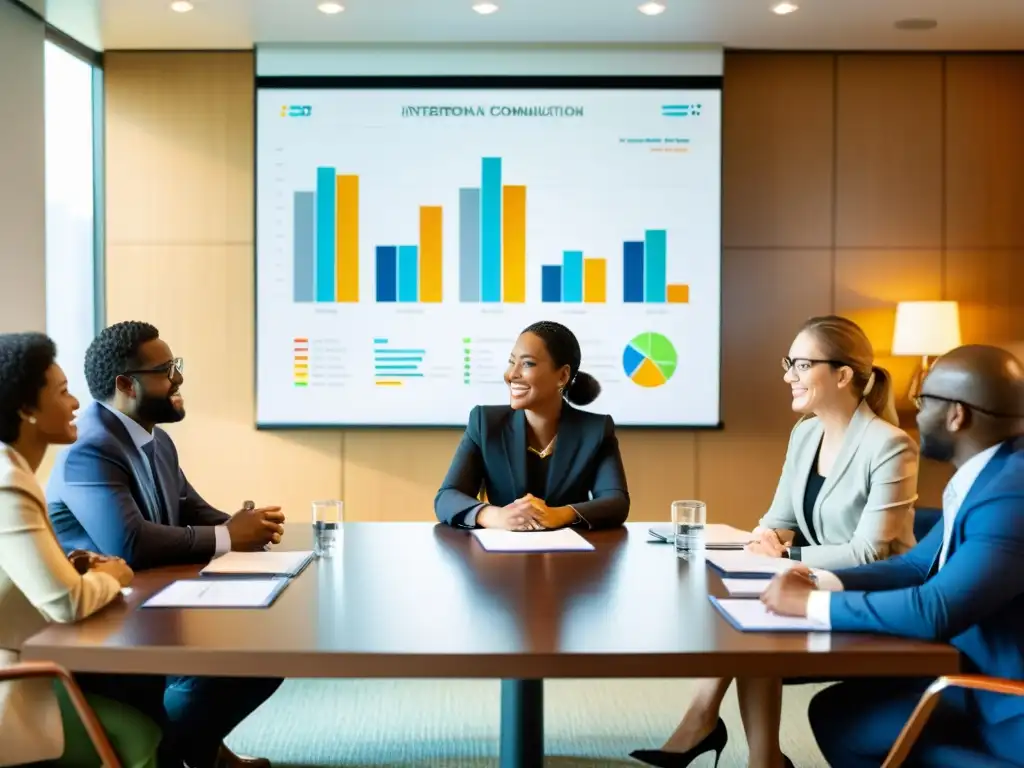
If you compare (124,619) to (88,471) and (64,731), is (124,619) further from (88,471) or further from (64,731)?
(88,471)

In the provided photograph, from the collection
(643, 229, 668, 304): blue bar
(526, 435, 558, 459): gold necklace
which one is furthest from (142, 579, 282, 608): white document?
(643, 229, 668, 304): blue bar

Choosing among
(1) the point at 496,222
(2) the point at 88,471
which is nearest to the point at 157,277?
(1) the point at 496,222

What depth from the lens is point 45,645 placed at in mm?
1728

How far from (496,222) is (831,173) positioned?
175cm

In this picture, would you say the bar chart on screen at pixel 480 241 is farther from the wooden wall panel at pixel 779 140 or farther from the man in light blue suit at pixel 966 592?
the man in light blue suit at pixel 966 592

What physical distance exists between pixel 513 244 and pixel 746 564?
295cm

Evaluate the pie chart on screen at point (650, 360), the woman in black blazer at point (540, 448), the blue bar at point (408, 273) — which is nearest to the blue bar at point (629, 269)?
the pie chart on screen at point (650, 360)

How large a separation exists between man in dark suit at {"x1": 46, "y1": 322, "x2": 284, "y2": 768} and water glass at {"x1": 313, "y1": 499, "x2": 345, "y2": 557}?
14 centimetres

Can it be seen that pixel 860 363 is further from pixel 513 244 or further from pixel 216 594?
pixel 513 244

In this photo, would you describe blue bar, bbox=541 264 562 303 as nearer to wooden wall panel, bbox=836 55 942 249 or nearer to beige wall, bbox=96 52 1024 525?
beige wall, bbox=96 52 1024 525

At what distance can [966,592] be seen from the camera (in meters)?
1.79

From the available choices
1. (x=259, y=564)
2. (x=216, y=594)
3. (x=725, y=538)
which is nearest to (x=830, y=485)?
(x=725, y=538)

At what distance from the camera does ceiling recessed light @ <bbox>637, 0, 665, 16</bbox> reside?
4438mm

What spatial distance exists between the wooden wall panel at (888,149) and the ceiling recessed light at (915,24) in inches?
14.9
